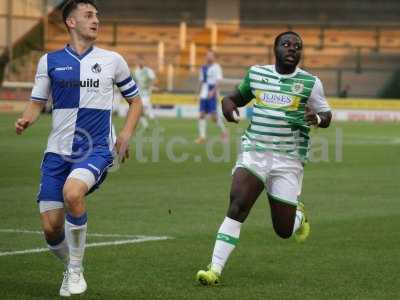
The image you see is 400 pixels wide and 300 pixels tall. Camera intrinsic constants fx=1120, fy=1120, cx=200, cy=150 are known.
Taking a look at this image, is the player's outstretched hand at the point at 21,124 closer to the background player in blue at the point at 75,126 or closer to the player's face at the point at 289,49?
the background player in blue at the point at 75,126

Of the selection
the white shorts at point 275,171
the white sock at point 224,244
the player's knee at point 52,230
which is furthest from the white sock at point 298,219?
the player's knee at point 52,230

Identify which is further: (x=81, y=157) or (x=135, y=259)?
(x=135, y=259)

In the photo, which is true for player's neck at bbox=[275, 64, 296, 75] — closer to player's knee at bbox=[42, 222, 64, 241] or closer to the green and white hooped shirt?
the green and white hooped shirt

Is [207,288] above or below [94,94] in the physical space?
below

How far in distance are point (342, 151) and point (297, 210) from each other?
1682 centimetres

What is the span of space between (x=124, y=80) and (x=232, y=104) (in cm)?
111

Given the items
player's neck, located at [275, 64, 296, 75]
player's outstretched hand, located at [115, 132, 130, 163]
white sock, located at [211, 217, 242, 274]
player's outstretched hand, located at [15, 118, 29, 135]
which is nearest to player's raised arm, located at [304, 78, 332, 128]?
player's neck, located at [275, 64, 296, 75]

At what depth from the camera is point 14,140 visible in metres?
29.6

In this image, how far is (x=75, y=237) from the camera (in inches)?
337

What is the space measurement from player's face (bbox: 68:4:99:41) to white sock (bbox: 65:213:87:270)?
143cm

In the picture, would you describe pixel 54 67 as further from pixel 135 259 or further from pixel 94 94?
pixel 135 259

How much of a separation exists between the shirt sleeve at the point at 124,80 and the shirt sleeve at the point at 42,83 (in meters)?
0.56

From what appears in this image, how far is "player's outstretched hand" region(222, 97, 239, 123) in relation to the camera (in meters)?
9.56

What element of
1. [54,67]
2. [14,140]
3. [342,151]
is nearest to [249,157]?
[54,67]
